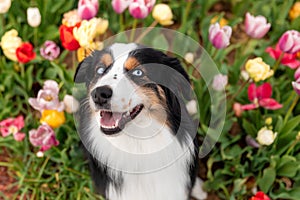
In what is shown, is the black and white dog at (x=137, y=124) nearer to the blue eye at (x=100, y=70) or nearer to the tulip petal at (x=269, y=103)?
the blue eye at (x=100, y=70)

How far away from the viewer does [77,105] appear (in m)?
2.27

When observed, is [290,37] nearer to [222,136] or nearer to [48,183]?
[222,136]

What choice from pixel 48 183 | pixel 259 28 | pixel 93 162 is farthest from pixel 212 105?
pixel 48 183

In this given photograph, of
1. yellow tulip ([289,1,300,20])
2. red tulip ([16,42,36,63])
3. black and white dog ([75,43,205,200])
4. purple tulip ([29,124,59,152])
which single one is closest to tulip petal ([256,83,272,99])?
black and white dog ([75,43,205,200])

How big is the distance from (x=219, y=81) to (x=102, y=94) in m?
0.82

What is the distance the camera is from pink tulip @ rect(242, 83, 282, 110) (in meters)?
2.41

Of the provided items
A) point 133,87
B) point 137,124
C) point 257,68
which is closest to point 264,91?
point 257,68

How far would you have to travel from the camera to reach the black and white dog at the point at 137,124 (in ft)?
5.98

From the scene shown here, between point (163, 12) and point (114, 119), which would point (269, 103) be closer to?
point (163, 12)

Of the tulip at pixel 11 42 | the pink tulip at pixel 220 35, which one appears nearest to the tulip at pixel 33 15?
the tulip at pixel 11 42

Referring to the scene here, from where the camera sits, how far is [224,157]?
2555 millimetres

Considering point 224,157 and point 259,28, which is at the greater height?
point 259,28

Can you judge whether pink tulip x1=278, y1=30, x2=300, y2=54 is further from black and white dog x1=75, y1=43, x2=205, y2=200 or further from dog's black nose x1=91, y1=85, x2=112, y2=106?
dog's black nose x1=91, y1=85, x2=112, y2=106

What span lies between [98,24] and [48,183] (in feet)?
2.76
